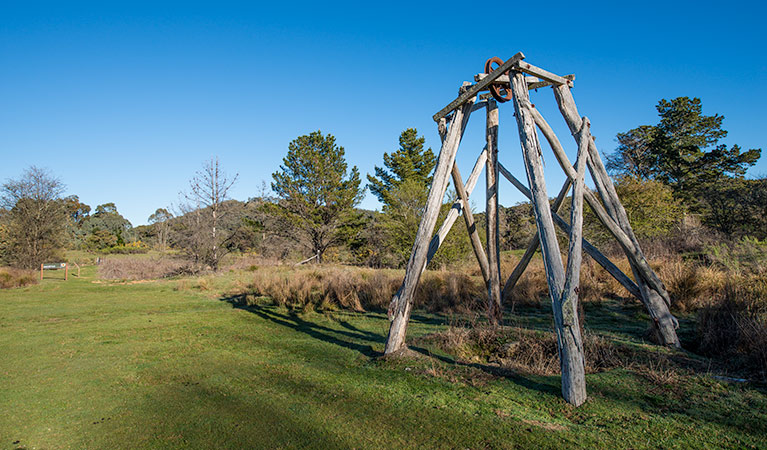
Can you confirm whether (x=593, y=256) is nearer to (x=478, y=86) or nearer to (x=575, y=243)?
(x=575, y=243)

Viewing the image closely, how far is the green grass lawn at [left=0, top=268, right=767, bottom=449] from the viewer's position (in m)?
2.70

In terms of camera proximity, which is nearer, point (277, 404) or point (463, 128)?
point (277, 404)

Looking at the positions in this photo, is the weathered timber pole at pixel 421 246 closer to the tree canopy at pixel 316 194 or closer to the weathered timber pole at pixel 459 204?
the weathered timber pole at pixel 459 204

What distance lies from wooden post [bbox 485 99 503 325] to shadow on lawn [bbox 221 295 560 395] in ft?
4.95

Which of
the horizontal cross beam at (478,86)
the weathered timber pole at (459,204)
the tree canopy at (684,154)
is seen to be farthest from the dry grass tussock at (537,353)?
the tree canopy at (684,154)

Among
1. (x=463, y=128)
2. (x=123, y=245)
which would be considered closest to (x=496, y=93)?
(x=463, y=128)

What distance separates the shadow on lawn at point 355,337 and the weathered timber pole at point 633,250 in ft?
6.70

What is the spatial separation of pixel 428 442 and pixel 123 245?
170 ft

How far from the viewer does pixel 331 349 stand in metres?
5.35

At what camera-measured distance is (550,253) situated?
374cm

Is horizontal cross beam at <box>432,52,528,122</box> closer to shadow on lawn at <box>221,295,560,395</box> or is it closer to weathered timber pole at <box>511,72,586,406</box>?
weathered timber pole at <box>511,72,586,406</box>

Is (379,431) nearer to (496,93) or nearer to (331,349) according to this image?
(331,349)

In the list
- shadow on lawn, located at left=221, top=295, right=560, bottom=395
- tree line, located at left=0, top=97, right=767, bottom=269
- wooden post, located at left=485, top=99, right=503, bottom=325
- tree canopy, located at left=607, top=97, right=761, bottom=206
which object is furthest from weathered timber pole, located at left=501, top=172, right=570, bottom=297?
tree canopy, located at left=607, top=97, right=761, bottom=206

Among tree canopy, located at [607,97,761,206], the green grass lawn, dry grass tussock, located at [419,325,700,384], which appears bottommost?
the green grass lawn
